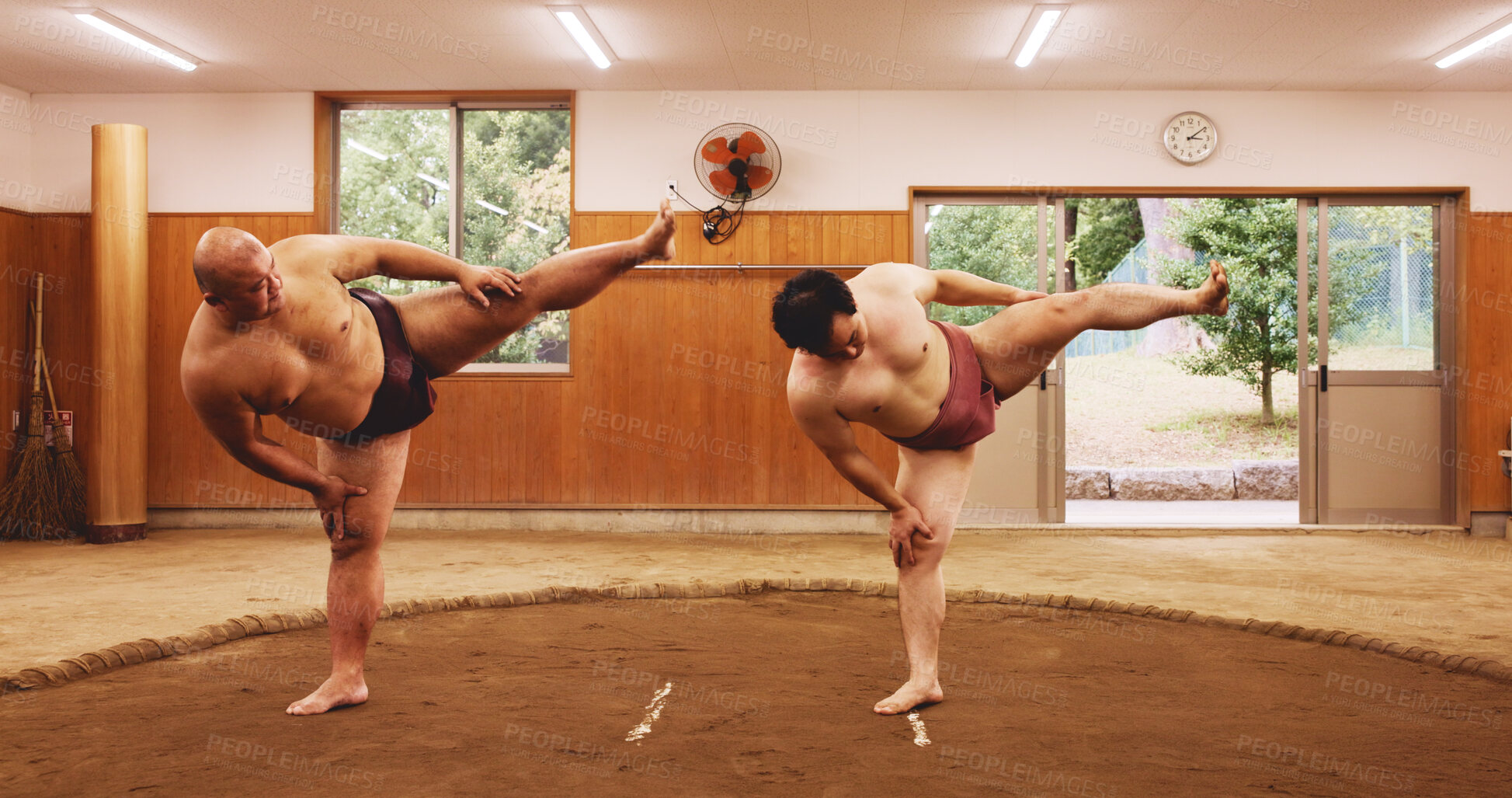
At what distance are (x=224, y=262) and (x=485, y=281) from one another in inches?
19.8

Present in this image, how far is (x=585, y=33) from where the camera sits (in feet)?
14.8

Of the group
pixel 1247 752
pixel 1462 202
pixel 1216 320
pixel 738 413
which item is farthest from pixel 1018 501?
pixel 1216 320

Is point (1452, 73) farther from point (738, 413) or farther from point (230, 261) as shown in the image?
point (230, 261)

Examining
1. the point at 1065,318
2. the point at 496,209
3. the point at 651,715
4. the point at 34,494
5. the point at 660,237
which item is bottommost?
the point at 651,715

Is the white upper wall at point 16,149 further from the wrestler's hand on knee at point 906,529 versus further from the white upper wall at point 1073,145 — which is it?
the wrestler's hand on knee at point 906,529

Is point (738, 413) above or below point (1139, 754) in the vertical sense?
above

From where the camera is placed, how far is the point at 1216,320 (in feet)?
32.0

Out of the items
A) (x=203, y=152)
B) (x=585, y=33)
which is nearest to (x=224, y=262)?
(x=585, y=33)

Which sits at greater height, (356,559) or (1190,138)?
(1190,138)

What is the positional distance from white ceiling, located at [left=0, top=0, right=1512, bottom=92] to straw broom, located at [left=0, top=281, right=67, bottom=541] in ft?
6.45

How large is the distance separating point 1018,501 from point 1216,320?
5.54 meters

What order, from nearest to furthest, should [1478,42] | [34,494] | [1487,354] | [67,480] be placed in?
[1478,42], [34,494], [67,480], [1487,354]

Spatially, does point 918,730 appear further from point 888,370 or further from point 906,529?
point 888,370

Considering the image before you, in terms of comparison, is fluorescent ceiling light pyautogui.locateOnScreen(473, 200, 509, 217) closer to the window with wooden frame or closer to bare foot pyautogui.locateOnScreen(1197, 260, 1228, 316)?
the window with wooden frame
